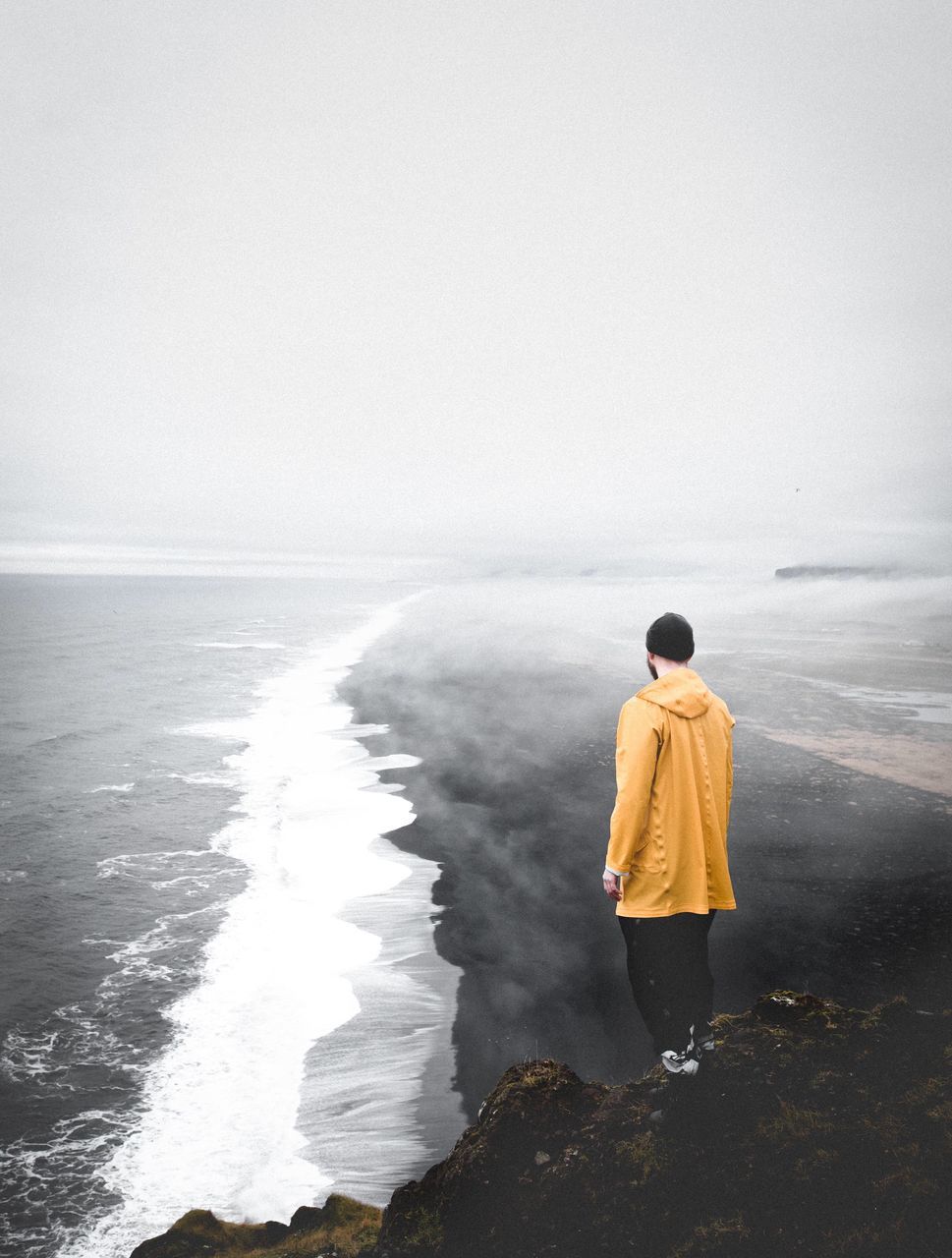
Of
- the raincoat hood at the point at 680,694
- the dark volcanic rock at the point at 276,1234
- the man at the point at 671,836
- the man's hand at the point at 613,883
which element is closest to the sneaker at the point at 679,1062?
the man at the point at 671,836

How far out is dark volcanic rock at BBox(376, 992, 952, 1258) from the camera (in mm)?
3758

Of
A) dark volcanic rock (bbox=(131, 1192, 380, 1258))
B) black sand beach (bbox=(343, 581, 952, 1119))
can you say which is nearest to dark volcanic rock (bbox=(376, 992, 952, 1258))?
dark volcanic rock (bbox=(131, 1192, 380, 1258))

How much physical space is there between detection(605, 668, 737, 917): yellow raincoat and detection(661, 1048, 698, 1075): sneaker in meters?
1.03

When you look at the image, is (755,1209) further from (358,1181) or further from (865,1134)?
(358,1181)

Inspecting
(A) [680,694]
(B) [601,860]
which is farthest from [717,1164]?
(B) [601,860]

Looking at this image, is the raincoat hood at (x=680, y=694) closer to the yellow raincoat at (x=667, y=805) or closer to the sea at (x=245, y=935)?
the yellow raincoat at (x=667, y=805)

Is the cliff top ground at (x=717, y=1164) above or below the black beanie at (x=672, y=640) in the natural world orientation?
below

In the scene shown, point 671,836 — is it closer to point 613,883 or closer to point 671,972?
point 613,883

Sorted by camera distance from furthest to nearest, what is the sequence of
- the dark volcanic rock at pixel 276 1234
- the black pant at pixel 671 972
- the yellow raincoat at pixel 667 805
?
the dark volcanic rock at pixel 276 1234
the black pant at pixel 671 972
the yellow raincoat at pixel 667 805

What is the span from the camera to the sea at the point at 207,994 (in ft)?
22.2

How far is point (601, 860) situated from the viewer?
1421 centimetres

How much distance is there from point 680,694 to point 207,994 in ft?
28.7

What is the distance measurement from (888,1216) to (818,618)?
85050 mm

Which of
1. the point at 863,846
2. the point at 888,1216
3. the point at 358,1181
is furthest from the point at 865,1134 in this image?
the point at 863,846
